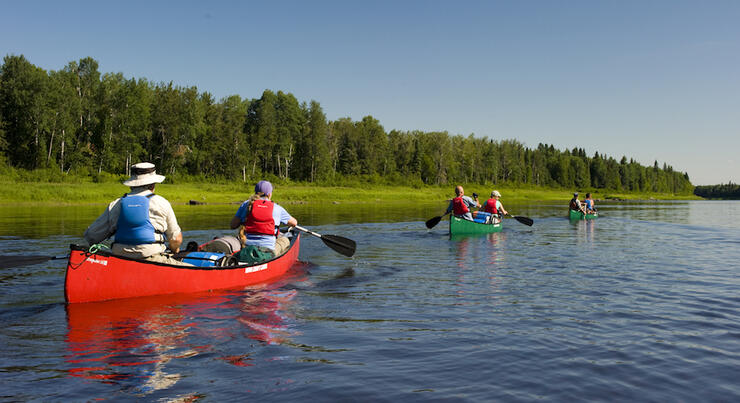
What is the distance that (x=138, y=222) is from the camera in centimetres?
816

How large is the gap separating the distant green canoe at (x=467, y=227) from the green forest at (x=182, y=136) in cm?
4516

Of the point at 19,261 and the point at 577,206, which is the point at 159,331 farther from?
the point at 577,206

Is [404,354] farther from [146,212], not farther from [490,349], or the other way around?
[146,212]

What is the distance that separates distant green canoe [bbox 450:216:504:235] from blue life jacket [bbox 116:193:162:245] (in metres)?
14.9

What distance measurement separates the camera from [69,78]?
64.8m

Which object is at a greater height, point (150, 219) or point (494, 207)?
point (150, 219)

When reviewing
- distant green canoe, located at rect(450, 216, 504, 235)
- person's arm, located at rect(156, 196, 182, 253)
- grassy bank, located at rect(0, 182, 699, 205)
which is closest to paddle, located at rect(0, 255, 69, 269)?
person's arm, located at rect(156, 196, 182, 253)

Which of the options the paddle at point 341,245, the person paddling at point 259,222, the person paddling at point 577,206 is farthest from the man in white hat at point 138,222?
the person paddling at point 577,206

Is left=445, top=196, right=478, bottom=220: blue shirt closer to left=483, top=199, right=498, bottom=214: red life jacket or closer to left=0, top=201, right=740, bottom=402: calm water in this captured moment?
left=483, top=199, right=498, bottom=214: red life jacket

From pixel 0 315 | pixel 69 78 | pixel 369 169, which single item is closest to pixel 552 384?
pixel 0 315

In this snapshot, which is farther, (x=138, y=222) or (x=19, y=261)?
(x=19, y=261)

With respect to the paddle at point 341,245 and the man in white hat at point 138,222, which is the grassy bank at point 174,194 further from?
the man in white hat at point 138,222

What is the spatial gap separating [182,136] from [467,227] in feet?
180

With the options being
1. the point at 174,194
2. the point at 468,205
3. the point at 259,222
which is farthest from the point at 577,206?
the point at 174,194
